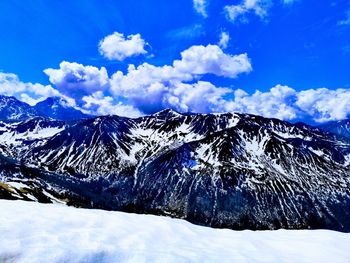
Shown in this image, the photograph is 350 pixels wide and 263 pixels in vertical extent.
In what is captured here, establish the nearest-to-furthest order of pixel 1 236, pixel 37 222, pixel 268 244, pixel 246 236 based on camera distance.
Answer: pixel 1 236 → pixel 37 222 → pixel 268 244 → pixel 246 236

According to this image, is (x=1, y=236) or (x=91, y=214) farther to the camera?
(x=91, y=214)

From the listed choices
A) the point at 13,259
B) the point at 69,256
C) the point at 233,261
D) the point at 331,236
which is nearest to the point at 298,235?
the point at 331,236

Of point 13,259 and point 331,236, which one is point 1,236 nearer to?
point 13,259

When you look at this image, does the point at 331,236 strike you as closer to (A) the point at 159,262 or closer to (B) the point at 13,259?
(A) the point at 159,262

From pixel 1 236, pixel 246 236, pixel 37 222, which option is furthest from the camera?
pixel 246 236

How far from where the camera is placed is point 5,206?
42.3 ft

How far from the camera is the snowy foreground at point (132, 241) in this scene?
9531mm

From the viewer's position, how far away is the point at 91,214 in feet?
41.9

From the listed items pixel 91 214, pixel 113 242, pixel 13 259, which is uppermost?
pixel 91 214

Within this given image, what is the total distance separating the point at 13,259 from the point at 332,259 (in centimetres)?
886

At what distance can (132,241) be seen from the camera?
10594 millimetres

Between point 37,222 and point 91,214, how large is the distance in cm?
207

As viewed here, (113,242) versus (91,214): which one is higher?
(91,214)

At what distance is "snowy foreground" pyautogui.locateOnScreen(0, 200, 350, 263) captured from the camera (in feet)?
31.3
